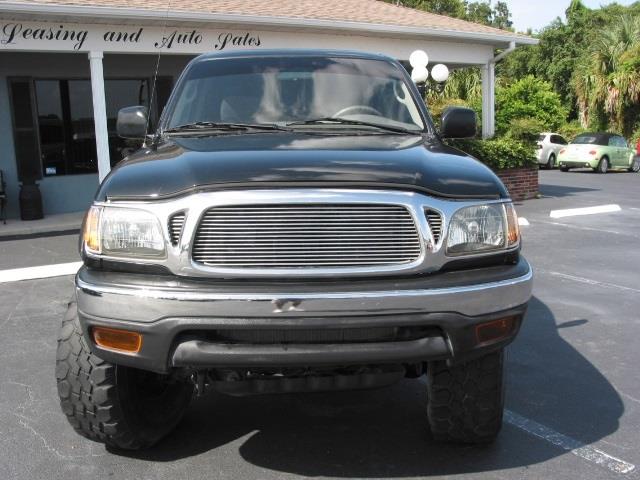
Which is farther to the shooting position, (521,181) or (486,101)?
(486,101)

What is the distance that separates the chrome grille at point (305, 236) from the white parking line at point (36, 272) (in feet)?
18.3

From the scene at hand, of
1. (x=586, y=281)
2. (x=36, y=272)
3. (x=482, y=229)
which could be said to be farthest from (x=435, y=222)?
(x=36, y=272)

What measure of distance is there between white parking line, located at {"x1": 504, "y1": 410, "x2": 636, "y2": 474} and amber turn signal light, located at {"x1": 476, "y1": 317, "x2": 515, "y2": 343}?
90 cm

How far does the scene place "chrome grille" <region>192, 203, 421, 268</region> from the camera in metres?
2.64

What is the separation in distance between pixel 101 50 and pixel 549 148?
19629 millimetres

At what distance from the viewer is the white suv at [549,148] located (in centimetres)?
2611

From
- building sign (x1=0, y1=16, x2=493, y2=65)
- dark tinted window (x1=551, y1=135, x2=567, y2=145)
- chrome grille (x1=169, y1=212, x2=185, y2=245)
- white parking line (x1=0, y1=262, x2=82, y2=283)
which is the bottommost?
white parking line (x1=0, y1=262, x2=82, y2=283)

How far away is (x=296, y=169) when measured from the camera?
9.05 ft

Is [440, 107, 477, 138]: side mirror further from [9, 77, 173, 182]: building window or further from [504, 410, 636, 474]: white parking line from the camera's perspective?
[9, 77, 173, 182]: building window

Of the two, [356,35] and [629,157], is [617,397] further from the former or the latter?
[629,157]

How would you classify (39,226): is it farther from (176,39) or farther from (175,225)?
(175,225)

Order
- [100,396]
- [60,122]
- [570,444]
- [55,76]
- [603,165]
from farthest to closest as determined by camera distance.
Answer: [603,165]
[60,122]
[55,76]
[570,444]
[100,396]

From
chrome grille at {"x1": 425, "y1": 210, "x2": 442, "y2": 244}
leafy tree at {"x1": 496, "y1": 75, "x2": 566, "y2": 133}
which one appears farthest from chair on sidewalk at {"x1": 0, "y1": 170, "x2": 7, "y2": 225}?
leafy tree at {"x1": 496, "y1": 75, "x2": 566, "y2": 133}

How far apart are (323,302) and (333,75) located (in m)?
2.12
